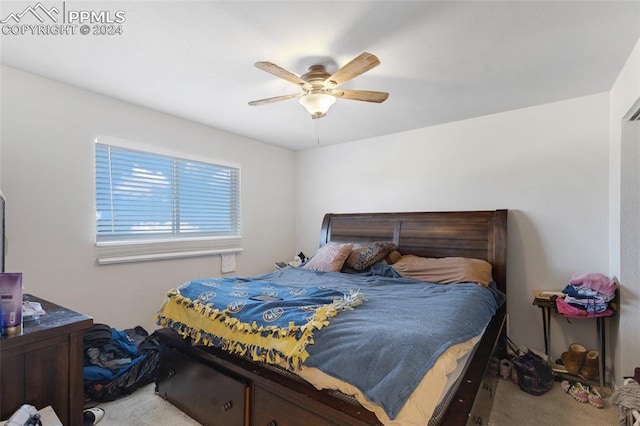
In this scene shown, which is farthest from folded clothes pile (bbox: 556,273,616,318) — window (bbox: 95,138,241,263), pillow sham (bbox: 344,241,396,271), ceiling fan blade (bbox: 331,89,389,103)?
window (bbox: 95,138,241,263)

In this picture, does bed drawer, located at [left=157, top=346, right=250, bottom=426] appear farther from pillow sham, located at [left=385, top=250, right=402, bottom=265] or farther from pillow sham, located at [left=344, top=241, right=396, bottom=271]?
pillow sham, located at [left=385, top=250, right=402, bottom=265]

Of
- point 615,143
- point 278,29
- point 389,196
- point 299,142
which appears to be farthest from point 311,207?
point 615,143

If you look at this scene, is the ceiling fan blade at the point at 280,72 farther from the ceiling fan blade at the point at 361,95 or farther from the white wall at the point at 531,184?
the white wall at the point at 531,184

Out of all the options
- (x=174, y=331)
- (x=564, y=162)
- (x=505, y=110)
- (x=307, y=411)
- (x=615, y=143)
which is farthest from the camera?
(x=505, y=110)

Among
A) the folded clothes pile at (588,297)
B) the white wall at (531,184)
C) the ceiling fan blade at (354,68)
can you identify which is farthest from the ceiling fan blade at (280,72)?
the folded clothes pile at (588,297)

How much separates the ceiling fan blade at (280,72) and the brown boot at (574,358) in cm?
297

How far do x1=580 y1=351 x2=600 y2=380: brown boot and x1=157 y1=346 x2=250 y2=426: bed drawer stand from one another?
8.62 ft

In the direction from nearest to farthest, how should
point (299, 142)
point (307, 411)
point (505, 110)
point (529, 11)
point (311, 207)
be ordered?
point (307, 411)
point (529, 11)
point (505, 110)
point (299, 142)
point (311, 207)

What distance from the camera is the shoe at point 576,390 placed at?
216 centimetres

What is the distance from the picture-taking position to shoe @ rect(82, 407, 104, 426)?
181 centimetres

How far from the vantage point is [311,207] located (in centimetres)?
441

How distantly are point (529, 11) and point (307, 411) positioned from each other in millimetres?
2239

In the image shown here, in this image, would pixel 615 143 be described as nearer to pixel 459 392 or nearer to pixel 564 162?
pixel 564 162

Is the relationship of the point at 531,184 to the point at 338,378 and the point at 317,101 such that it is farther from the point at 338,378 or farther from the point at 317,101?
the point at 338,378
